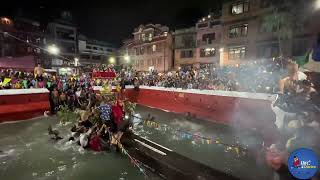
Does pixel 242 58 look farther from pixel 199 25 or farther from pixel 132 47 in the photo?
pixel 132 47

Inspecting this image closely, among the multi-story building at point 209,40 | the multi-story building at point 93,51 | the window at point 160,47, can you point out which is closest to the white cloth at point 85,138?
the multi-story building at point 209,40

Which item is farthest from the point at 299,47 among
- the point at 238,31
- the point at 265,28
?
the point at 238,31

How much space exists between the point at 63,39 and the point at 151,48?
1897 cm

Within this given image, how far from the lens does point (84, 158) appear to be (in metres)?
10.2

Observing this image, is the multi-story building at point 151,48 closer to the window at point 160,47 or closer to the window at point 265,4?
the window at point 160,47

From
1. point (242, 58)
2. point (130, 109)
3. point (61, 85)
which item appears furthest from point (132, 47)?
point (130, 109)

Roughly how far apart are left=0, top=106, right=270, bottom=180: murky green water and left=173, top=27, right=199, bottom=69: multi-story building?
2498 centimetres

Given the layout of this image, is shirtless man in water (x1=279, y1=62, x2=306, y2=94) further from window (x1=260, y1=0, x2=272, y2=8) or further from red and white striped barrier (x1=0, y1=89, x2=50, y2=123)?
window (x1=260, y1=0, x2=272, y2=8)

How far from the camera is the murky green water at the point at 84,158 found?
8.59 meters

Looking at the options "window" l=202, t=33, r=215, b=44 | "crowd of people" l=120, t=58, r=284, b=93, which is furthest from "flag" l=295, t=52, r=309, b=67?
"window" l=202, t=33, r=215, b=44

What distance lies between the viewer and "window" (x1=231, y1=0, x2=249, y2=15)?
1118 inches

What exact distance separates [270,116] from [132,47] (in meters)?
40.8

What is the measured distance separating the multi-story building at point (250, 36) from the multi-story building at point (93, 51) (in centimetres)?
3336

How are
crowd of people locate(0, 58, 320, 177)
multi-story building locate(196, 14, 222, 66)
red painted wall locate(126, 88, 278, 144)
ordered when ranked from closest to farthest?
crowd of people locate(0, 58, 320, 177), red painted wall locate(126, 88, 278, 144), multi-story building locate(196, 14, 222, 66)
